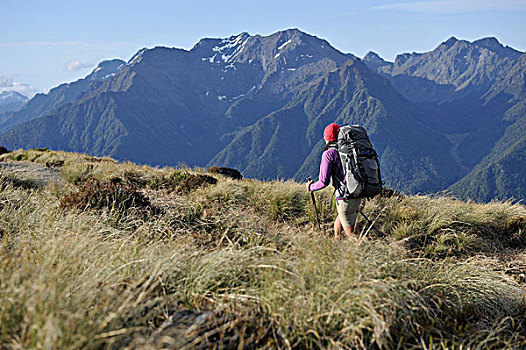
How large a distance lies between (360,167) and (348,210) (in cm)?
75

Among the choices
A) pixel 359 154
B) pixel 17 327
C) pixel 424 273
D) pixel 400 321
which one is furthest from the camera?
pixel 359 154

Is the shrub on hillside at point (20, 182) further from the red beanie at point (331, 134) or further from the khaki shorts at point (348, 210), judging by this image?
the khaki shorts at point (348, 210)

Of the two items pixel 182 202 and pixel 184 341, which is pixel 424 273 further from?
pixel 182 202

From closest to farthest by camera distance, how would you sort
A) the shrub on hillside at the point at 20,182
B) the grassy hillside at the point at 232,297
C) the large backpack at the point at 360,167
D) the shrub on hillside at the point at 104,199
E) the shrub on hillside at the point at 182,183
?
the grassy hillside at the point at 232,297 < the large backpack at the point at 360,167 < the shrub on hillside at the point at 104,199 < the shrub on hillside at the point at 20,182 < the shrub on hillside at the point at 182,183

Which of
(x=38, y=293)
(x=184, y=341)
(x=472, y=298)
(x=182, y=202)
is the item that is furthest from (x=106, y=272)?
(x=182, y=202)

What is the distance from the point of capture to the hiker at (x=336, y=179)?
5656 mm

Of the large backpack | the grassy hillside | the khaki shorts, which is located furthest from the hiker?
the grassy hillside

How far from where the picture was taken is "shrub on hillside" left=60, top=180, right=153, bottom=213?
644cm

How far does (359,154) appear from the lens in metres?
5.35

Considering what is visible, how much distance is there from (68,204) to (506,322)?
20.6ft

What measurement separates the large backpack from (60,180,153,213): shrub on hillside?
3.48 metres

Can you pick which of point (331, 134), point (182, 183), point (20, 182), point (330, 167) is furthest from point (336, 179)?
point (20, 182)

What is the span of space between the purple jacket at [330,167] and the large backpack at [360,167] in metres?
0.20

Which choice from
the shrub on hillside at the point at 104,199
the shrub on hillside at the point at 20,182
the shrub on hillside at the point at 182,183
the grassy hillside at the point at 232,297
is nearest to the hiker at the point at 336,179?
the grassy hillside at the point at 232,297
